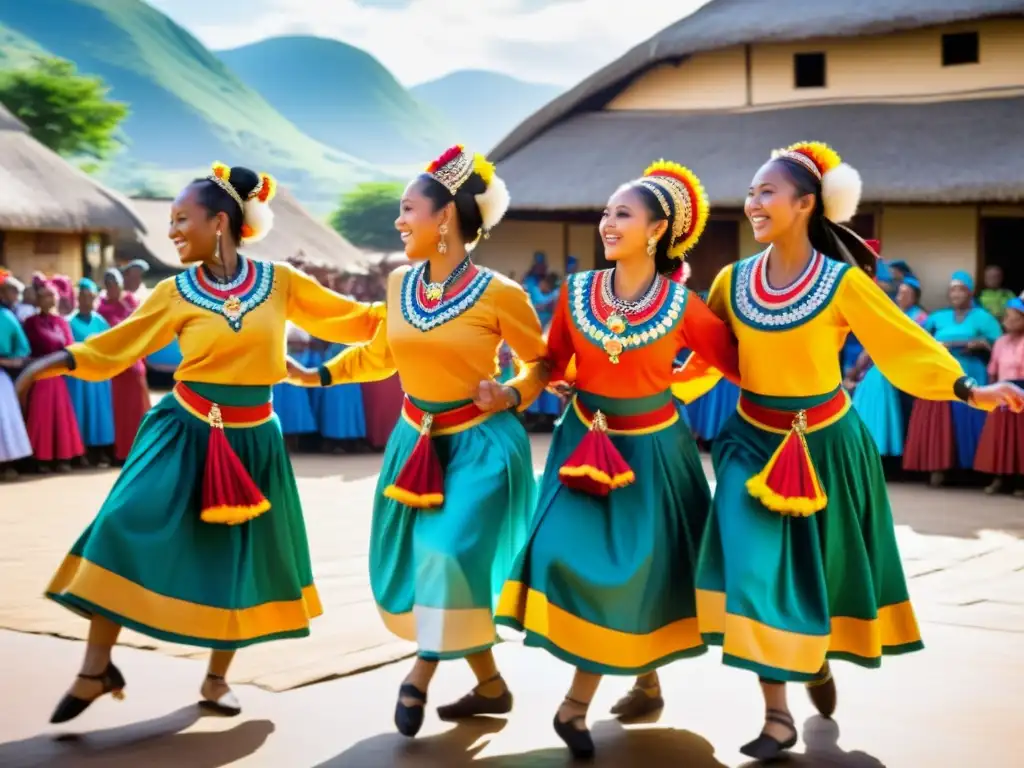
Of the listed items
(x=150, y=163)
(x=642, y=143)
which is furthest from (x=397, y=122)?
(x=642, y=143)

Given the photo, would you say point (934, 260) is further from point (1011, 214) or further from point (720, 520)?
point (720, 520)

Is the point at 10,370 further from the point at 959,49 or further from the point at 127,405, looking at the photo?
the point at 959,49

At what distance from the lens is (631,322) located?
4973mm

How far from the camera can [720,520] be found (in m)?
4.84

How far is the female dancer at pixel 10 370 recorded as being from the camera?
11.6 metres

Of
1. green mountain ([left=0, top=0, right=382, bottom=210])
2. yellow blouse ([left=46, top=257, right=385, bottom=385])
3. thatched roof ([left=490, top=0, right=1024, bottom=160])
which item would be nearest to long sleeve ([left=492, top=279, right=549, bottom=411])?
yellow blouse ([left=46, top=257, right=385, bottom=385])

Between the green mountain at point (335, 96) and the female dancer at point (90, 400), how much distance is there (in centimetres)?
14645

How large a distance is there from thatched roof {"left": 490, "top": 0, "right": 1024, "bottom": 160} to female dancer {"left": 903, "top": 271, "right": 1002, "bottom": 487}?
6173 mm

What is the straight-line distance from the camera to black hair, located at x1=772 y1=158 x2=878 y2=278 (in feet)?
16.7

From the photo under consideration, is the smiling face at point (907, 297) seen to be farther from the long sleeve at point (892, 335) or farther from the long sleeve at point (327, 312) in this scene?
the long sleeve at point (327, 312)

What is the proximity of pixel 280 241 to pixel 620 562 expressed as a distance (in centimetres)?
2881

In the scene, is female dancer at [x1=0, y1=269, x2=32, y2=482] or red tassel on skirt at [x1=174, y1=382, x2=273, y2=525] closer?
red tassel on skirt at [x1=174, y1=382, x2=273, y2=525]

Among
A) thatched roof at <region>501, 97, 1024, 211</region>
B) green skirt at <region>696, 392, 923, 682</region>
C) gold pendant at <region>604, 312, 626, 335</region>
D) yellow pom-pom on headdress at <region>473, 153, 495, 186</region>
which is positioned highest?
thatched roof at <region>501, 97, 1024, 211</region>

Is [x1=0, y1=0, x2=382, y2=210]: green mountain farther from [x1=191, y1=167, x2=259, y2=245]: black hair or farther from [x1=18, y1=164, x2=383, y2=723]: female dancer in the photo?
[x1=18, y1=164, x2=383, y2=723]: female dancer
